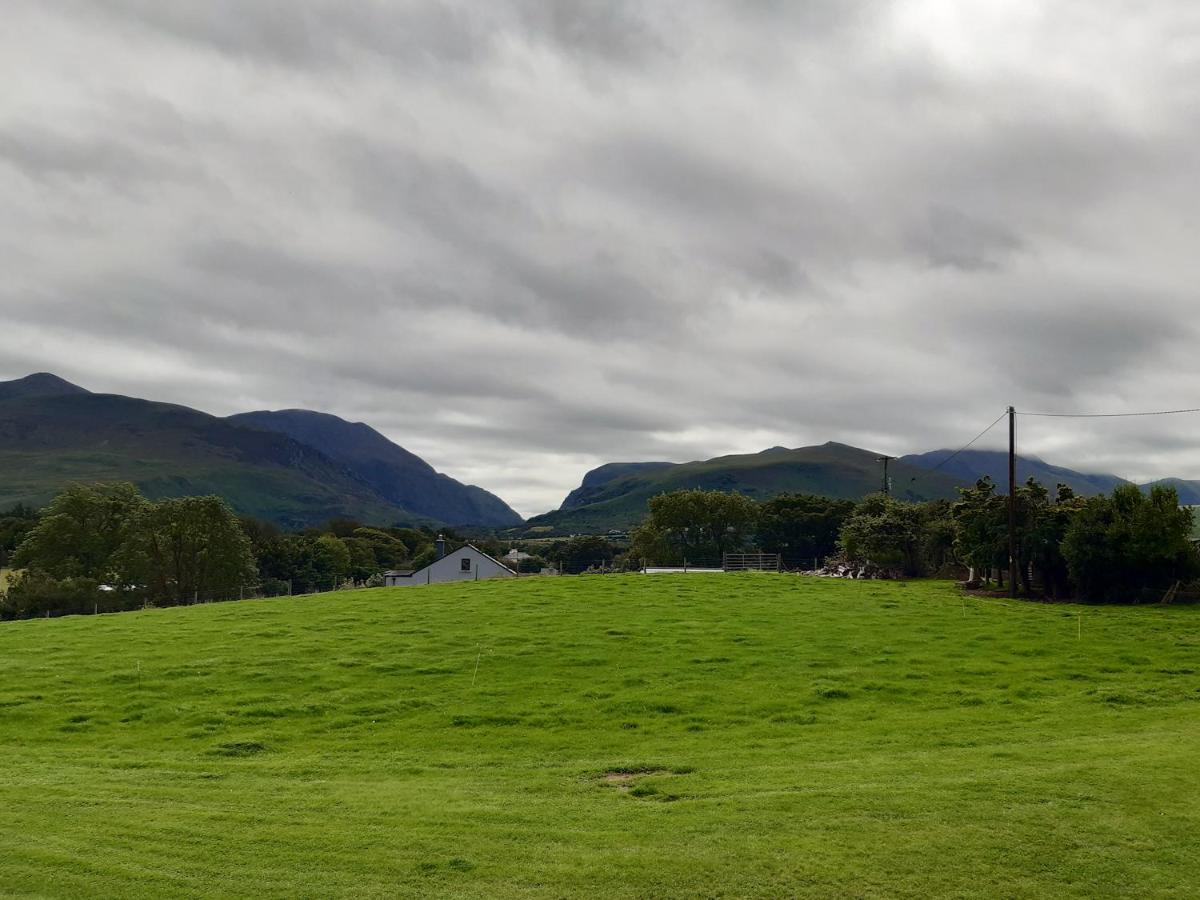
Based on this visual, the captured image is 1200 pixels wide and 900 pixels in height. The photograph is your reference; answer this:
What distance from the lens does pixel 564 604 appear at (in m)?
48.4

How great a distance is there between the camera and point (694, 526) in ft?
410

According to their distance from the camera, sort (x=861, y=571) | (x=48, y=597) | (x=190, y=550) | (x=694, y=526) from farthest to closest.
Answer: (x=694, y=526) < (x=190, y=550) < (x=48, y=597) < (x=861, y=571)

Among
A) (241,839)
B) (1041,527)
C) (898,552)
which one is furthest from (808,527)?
(241,839)

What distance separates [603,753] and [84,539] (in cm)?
8408

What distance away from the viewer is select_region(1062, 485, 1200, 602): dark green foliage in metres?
51.4

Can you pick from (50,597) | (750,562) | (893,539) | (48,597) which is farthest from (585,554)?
(48,597)

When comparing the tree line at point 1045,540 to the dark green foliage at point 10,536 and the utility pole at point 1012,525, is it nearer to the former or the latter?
the utility pole at point 1012,525

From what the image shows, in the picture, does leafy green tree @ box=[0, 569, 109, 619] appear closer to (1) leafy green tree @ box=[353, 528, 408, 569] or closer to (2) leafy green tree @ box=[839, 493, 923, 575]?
(2) leafy green tree @ box=[839, 493, 923, 575]

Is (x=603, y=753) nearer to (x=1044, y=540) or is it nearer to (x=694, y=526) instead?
(x=1044, y=540)

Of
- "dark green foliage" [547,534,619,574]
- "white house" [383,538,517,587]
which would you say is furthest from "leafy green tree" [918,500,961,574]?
"dark green foliage" [547,534,619,574]

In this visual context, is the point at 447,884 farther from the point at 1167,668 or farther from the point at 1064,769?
the point at 1167,668

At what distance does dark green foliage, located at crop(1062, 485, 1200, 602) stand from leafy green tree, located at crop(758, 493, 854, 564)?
6815 centimetres

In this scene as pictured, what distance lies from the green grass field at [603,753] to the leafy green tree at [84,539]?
4482 centimetres

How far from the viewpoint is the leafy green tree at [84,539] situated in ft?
282
